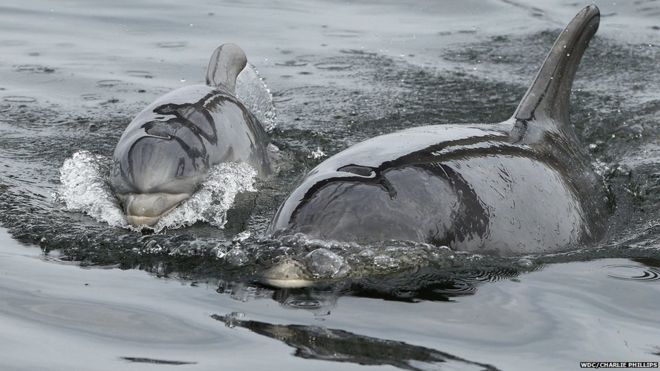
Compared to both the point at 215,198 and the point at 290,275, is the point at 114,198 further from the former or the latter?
the point at 290,275

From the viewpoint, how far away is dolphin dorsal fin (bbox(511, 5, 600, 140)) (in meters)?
7.95

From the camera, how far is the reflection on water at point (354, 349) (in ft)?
16.3

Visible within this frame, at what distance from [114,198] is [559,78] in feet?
9.76

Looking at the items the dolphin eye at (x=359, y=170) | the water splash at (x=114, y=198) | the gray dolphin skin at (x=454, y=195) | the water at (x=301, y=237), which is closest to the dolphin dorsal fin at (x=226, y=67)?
the water at (x=301, y=237)

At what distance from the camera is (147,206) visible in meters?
7.74

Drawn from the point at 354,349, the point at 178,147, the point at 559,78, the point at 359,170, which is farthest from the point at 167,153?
the point at 354,349

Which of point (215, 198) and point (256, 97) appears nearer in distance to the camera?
point (215, 198)

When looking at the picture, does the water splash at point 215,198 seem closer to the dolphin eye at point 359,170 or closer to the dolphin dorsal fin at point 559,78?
the dolphin eye at point 359,170

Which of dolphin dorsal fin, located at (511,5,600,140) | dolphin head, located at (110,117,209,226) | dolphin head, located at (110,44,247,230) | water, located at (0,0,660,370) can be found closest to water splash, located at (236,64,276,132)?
water, located at (0,0,660,370)

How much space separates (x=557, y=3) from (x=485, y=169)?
10384 mm

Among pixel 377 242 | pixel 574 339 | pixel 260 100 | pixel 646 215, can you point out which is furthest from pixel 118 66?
pixel 574 339

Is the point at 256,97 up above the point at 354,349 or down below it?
above

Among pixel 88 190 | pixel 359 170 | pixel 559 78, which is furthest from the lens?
pixel 559 78

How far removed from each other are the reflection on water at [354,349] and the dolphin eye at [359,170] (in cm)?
109
